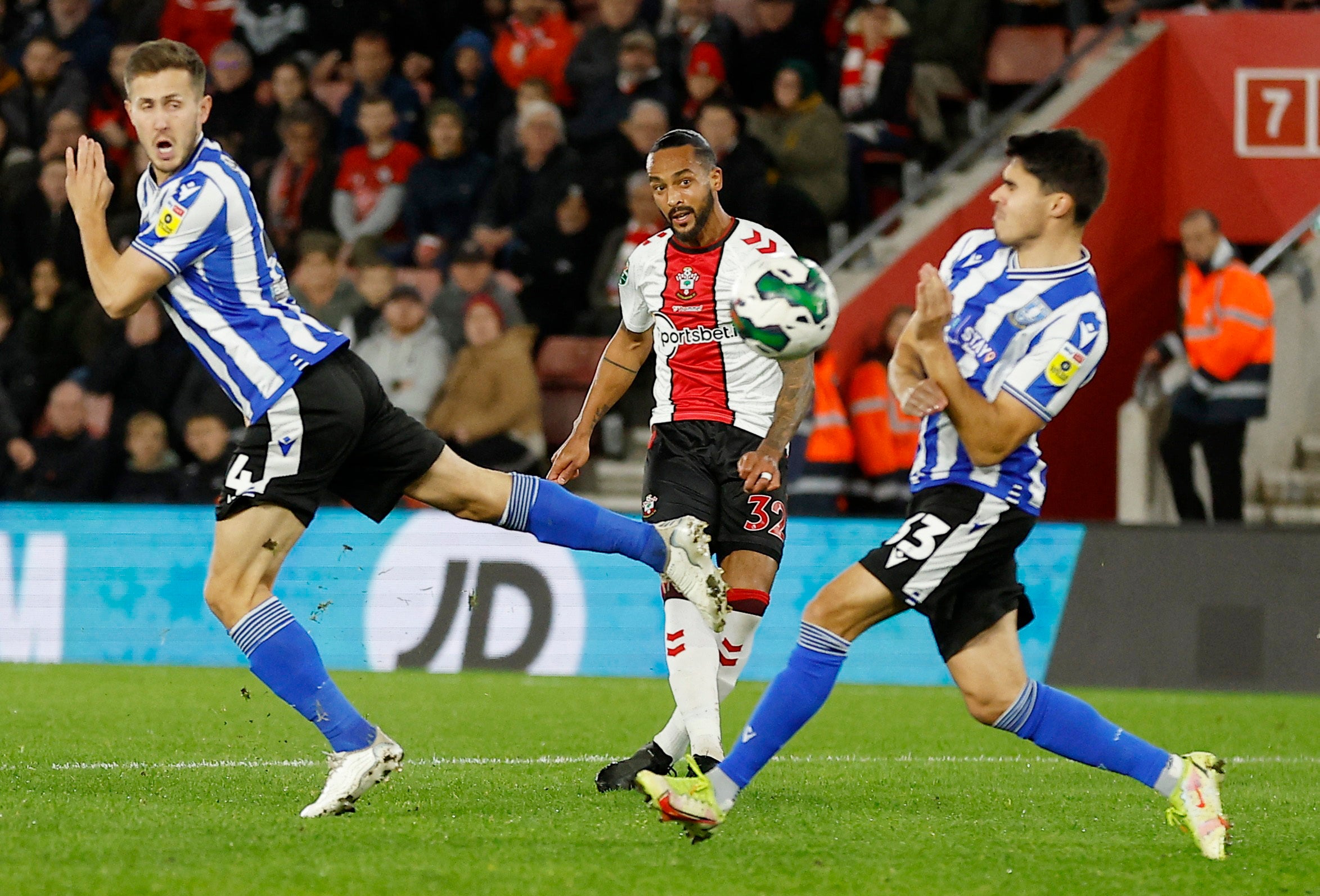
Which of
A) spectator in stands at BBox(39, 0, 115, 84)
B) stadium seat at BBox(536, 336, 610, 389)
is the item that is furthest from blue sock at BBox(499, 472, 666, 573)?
spectator in stands at BBox(39, 0, 115, 84)

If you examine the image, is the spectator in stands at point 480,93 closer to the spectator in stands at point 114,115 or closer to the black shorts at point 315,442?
the spectator in stands at point 114,115

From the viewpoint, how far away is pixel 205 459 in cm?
1254

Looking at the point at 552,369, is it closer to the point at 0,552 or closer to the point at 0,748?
the point at 0,552

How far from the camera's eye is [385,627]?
35.9ft

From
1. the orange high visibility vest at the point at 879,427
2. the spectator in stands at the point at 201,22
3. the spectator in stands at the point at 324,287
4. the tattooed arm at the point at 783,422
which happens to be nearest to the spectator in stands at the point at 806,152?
the orange high visibility vest at the point at 879,427

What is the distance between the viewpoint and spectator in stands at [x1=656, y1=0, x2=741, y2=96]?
46.5ft

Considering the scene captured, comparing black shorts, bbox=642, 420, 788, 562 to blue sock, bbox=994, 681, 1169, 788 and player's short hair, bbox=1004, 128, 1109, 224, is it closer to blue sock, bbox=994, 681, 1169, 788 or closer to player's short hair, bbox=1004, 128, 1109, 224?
blue sock, bbox=994, 681, 1169, 788

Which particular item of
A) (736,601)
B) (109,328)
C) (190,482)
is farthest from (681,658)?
(109,328)

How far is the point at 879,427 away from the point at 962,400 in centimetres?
722

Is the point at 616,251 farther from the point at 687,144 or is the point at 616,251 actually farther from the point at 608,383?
the point at 687,144

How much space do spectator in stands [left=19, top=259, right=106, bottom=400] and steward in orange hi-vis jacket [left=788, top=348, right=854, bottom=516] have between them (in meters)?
5.49

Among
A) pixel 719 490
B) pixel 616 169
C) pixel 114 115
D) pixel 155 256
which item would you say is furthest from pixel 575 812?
pixel 114 115

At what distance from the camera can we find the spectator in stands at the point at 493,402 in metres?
12.5

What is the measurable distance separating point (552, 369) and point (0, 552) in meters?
4.01
